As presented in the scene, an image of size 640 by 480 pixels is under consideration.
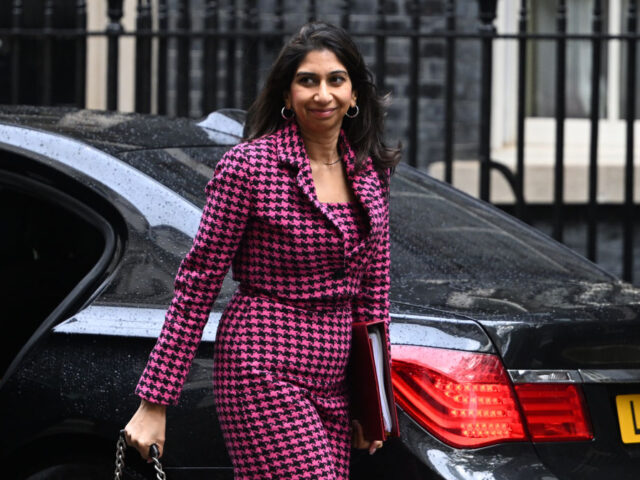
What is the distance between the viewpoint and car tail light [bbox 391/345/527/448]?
9.34ft

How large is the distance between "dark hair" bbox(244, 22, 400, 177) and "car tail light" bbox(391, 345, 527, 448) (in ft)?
1.51

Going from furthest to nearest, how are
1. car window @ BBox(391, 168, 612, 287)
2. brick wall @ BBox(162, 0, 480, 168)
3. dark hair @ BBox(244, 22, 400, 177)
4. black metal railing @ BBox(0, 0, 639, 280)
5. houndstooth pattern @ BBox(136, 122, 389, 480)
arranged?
brick wall @ BBox(162, 0, 480, 168) < black metal railing @ BBox(0, 0, 639, 280) < car window @ BBox(391, 168, 612, 287) < dark hair @ BBox(244, 22, 400, 177) < houndstooth pattern @ BBox(136, 122, 389, 480)

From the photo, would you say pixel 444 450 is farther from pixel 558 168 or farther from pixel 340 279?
pixel 558 168

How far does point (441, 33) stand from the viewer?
6711 mm

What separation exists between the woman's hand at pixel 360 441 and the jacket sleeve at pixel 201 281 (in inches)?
15.7

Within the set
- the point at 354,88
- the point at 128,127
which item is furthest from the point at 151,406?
the point at 128,127

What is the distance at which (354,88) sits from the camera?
2.89 meters

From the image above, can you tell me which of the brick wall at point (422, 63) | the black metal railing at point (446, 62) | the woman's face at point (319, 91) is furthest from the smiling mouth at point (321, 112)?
the brick wall at point (422, 63)

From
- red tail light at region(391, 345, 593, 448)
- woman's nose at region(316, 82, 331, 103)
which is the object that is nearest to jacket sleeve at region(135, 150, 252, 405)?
woman's nose at region(316, 82, 331, 103)

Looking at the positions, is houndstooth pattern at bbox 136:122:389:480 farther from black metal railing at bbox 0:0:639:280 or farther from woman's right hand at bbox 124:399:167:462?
black metal railing at bbox 0:0:639:280

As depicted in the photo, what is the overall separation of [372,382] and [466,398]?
224 mm

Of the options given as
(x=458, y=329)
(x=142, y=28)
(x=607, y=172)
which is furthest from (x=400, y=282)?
(x=607, y=172)

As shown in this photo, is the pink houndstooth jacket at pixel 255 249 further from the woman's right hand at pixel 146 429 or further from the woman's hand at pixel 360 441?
the woman's hand at pixel 360 441

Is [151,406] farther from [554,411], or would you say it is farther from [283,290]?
[554,411]
